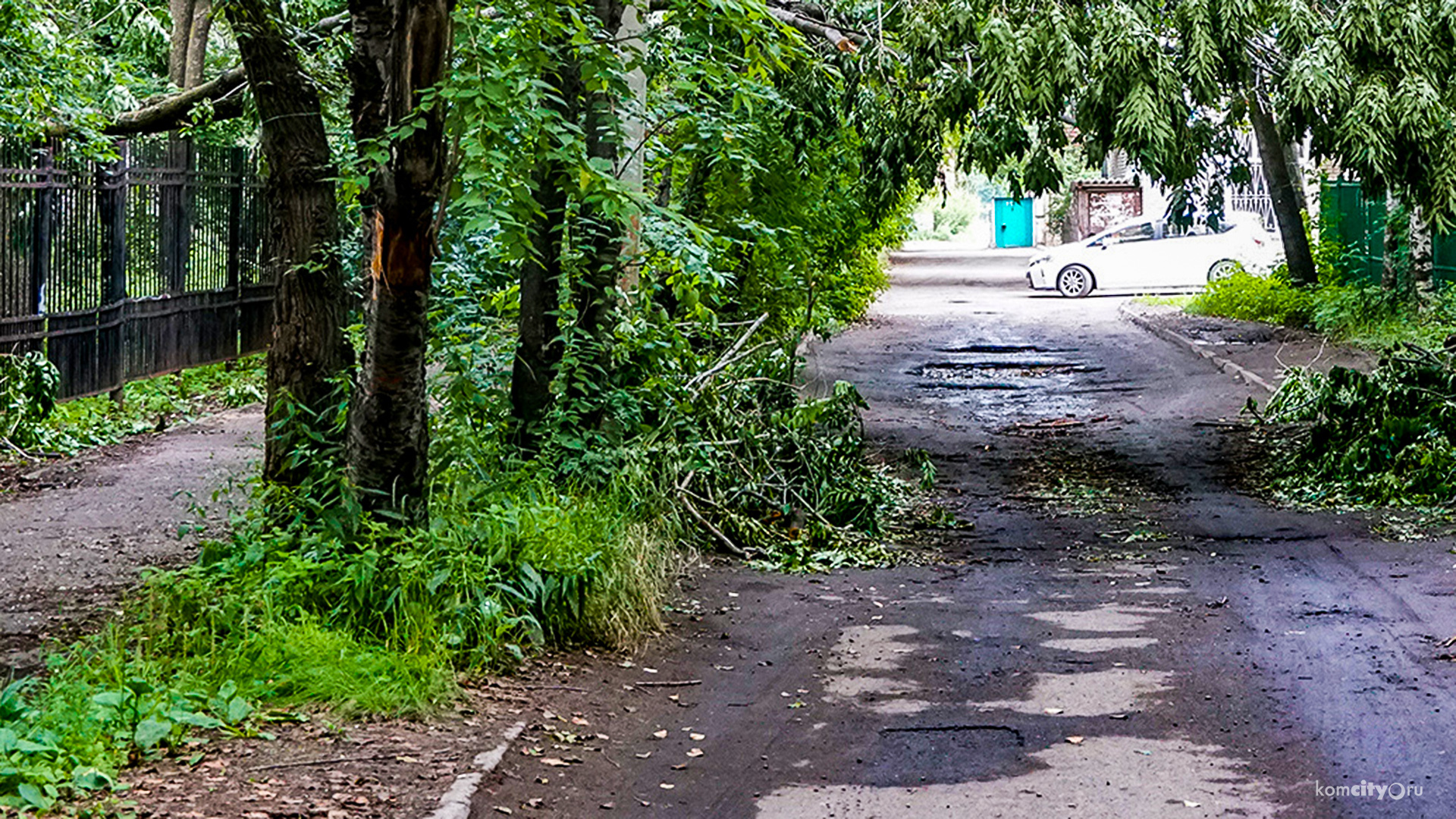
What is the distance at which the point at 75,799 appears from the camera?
479 cm

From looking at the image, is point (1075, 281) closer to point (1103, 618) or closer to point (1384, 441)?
point (1384, 441)

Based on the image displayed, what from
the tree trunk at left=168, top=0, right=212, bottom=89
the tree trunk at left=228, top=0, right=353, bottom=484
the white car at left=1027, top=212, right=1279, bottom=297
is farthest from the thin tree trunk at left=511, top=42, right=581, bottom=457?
the white car at left=1027, top=212, right=1279, bottom=297

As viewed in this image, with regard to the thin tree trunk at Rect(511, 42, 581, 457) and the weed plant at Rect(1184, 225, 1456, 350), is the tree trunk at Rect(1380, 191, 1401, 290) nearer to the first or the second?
the weed plant at Rect(1184, 225, 1456, 350)

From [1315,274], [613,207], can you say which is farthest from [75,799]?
[1315,274]

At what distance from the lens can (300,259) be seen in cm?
812

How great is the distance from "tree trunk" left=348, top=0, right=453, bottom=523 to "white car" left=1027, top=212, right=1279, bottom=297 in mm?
28615

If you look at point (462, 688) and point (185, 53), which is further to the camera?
point (185, 53)

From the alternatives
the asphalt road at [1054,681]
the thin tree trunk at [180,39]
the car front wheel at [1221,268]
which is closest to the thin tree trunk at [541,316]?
the asphalt road at [1054,681]

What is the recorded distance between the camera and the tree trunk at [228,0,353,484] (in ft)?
26.2

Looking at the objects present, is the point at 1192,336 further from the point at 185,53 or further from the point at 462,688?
the point at 462,688

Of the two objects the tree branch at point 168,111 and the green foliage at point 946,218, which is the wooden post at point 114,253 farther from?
the green foliage at point 946,218

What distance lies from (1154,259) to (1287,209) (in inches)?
359

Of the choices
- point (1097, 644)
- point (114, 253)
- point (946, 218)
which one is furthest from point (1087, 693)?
point (946, 218)

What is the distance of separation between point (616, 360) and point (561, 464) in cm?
100
